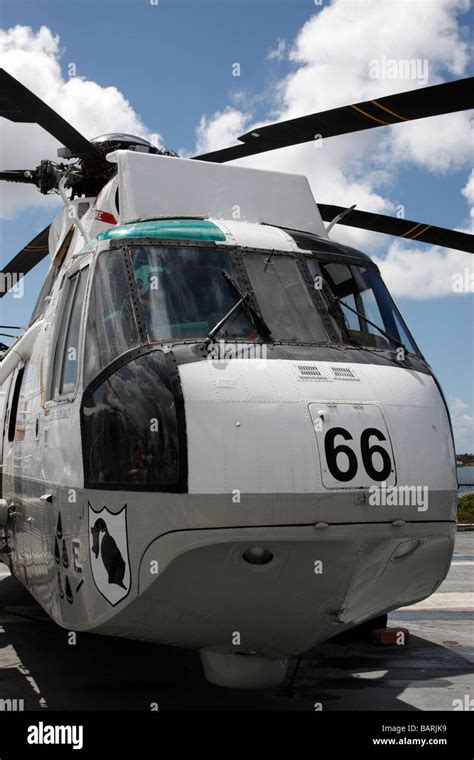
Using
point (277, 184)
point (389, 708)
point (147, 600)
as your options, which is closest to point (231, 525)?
point (147, 600)

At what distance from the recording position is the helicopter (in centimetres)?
448

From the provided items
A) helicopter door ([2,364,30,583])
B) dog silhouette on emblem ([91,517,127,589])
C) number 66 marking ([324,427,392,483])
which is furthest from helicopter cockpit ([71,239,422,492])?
helicopter door ([2,364,30,583])

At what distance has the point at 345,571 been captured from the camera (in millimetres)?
4652

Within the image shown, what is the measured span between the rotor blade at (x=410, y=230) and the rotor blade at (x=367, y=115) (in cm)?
120

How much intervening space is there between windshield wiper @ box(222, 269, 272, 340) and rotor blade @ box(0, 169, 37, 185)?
12.4 ft

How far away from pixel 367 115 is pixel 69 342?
262 centimetres

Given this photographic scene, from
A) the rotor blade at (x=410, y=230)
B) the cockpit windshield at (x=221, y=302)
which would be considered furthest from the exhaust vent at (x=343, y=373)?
the rotor blade at (x=410, y=230)

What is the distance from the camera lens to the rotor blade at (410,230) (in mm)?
7320

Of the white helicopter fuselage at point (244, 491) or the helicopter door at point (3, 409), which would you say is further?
the helicopter door at point (3, 409)

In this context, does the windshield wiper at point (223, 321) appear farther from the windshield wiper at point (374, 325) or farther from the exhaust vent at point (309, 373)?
the windshield wiper at point (374, 325)

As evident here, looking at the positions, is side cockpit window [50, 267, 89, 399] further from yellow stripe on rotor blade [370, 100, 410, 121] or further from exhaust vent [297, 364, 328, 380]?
yellow stripe on rotor blade [370, 100, 410, 121]

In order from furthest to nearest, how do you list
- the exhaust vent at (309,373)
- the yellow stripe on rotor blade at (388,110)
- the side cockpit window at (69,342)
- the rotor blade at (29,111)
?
the rotor blade at (29,111) < the yellow stripe on rotor blade at (388,110) < the side cockpit window at (69,342) < the exhaust vent at (309,373)

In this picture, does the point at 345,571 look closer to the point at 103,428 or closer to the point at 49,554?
the point at 103,428

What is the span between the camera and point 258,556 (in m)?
4.57
